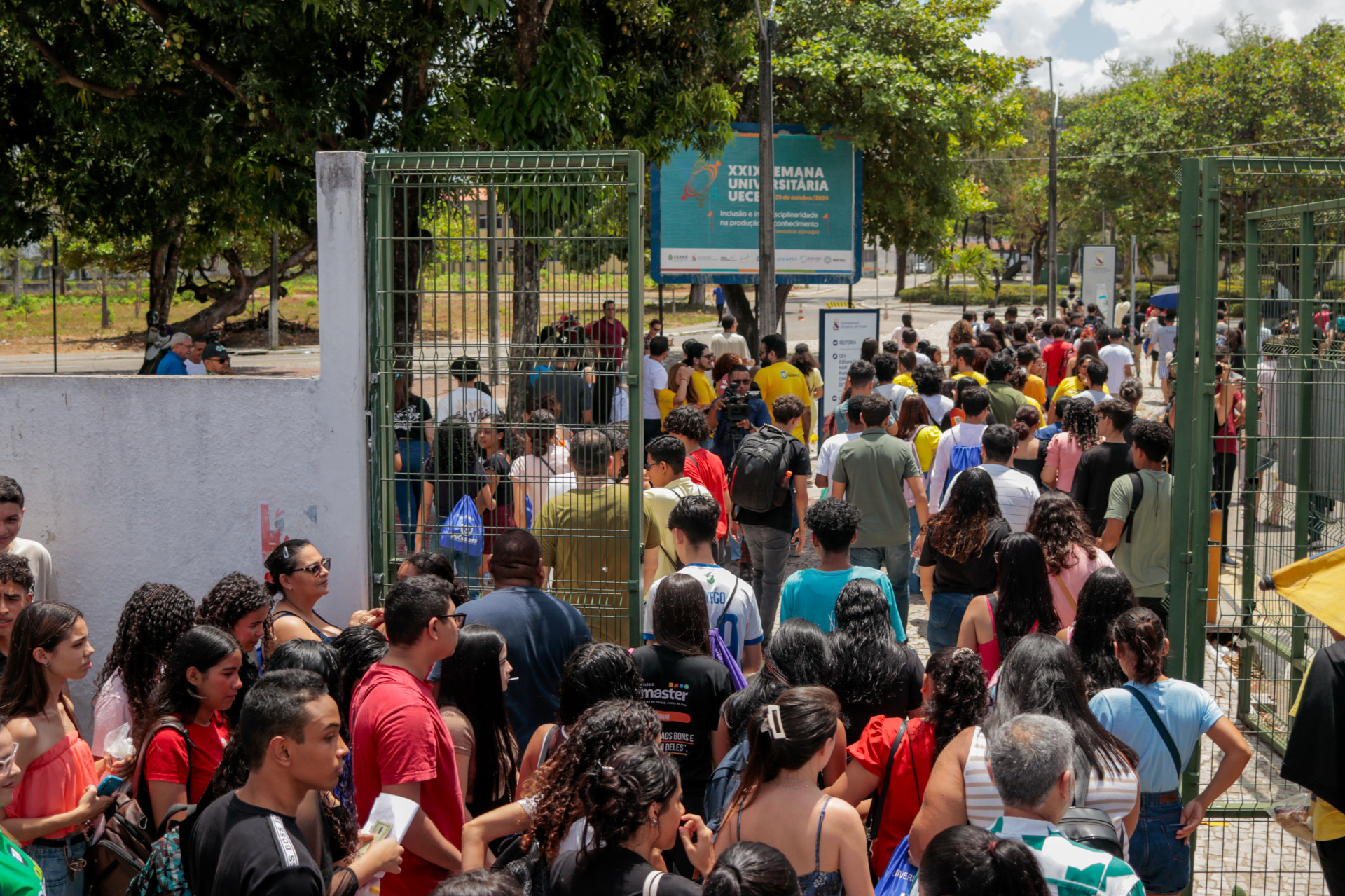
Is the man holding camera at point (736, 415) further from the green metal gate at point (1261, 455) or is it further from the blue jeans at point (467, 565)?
the green metal gate at point (1261, 455)

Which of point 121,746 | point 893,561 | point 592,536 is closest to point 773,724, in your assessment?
point 121,746

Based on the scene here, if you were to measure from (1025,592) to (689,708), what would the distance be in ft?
5.43

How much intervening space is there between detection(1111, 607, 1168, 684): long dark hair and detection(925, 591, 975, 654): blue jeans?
1.87 metres

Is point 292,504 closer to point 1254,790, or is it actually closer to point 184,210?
point 1254,790

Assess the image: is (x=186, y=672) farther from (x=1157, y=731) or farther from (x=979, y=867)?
(x=1157, y=731)

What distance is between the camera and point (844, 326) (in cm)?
1316

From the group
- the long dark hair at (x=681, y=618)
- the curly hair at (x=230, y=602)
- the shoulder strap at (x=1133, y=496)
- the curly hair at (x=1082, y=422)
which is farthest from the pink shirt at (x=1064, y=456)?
the curly hair at (x=230, y=602)

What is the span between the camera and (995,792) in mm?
3045

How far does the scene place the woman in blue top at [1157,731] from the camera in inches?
142

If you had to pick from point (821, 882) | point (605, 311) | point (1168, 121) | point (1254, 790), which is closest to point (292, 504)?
point (605, 311)

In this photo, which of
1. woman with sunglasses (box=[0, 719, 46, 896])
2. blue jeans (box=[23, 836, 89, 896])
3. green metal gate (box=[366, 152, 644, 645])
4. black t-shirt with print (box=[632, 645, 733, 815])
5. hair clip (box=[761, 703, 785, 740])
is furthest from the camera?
green metal gate (box=[366, 152, 644, 645])

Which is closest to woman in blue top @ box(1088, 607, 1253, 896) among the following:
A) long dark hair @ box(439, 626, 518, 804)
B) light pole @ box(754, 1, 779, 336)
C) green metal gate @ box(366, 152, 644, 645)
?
long dark hair @ box(439, 626, 518, 804)

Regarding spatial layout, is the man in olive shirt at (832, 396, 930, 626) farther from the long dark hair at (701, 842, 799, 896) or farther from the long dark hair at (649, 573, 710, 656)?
the long dark hair at (701, 842, 799, 896)

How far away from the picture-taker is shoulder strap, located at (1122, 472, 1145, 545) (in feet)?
19.0
